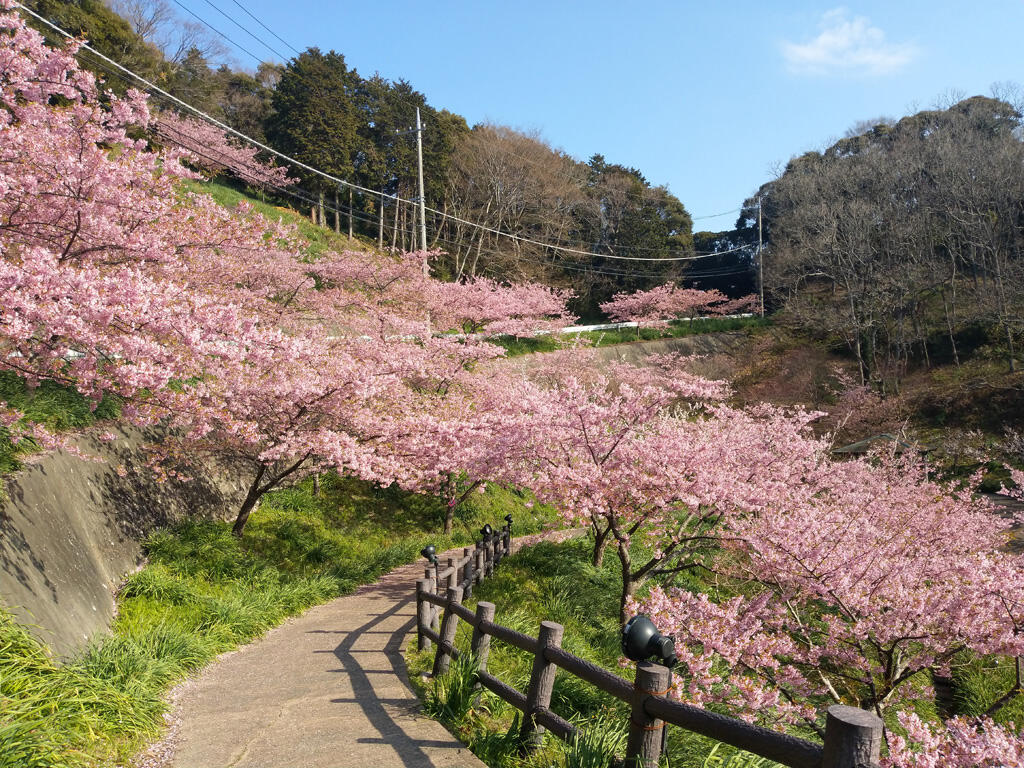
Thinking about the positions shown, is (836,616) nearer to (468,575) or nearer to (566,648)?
(566,648)

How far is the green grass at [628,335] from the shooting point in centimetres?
2942

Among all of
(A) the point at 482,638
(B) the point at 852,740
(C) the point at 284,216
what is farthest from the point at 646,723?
(C) the point at 284,216

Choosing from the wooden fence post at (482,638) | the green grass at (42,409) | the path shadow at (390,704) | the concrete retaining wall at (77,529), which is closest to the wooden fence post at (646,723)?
the path shadow at (390,704)

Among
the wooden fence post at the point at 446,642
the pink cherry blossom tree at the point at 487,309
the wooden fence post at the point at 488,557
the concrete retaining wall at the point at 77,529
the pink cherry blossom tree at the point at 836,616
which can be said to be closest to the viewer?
the concrete retaining wall at the point at 77,529

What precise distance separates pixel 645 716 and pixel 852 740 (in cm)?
136

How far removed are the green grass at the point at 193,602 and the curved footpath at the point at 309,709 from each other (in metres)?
0.32

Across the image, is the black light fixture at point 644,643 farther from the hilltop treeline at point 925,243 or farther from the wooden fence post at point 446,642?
the hilltop treeline at point 925,243

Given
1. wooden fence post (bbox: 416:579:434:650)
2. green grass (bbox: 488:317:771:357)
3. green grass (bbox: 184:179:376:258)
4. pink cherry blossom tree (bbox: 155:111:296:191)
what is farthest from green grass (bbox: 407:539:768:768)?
pink cherry blossom tree (bbox: 155:111:296:191)

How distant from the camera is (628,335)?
3619cm

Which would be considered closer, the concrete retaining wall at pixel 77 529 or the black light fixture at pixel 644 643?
the black light fixture at pixel 644 643

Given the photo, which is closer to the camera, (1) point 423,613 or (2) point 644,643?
(2) point 644,643

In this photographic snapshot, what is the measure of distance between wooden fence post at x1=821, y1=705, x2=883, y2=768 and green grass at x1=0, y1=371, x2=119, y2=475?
8.75 m

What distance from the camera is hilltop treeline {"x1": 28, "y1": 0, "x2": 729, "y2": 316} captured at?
33750 millimetres

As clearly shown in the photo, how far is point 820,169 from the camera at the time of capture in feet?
118
